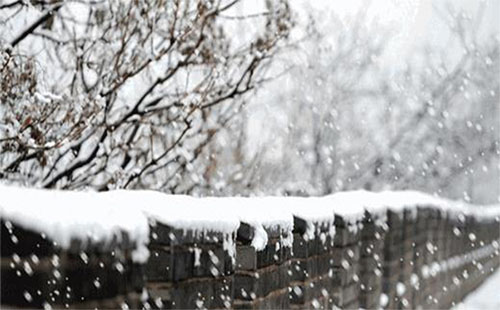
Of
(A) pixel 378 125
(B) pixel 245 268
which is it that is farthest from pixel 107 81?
(A) pixel 378 125

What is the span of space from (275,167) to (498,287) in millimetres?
6341

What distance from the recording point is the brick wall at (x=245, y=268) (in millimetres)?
3004

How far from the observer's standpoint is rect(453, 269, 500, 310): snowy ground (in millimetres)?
14719

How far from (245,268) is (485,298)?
459 inches

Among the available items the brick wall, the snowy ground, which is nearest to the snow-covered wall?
the brick wall

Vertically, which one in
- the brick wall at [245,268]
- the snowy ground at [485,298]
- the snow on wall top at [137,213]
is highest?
the snow on wall top at [137,213]

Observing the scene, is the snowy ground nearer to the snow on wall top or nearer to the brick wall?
the brick wall

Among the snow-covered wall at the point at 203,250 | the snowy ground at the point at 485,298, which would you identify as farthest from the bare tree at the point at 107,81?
the snowy ground at the point at 485,298

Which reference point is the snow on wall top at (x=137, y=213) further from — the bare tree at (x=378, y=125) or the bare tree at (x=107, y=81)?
the bare tree at (x=378, y=125)

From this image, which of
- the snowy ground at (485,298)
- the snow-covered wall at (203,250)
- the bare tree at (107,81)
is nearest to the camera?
the snow-covered wall at (203,250)

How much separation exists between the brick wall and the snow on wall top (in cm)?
3

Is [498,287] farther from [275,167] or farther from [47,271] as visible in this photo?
[47,271]

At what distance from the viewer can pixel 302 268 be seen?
6.38m

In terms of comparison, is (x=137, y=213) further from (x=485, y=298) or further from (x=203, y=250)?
(x=485, y=298)
